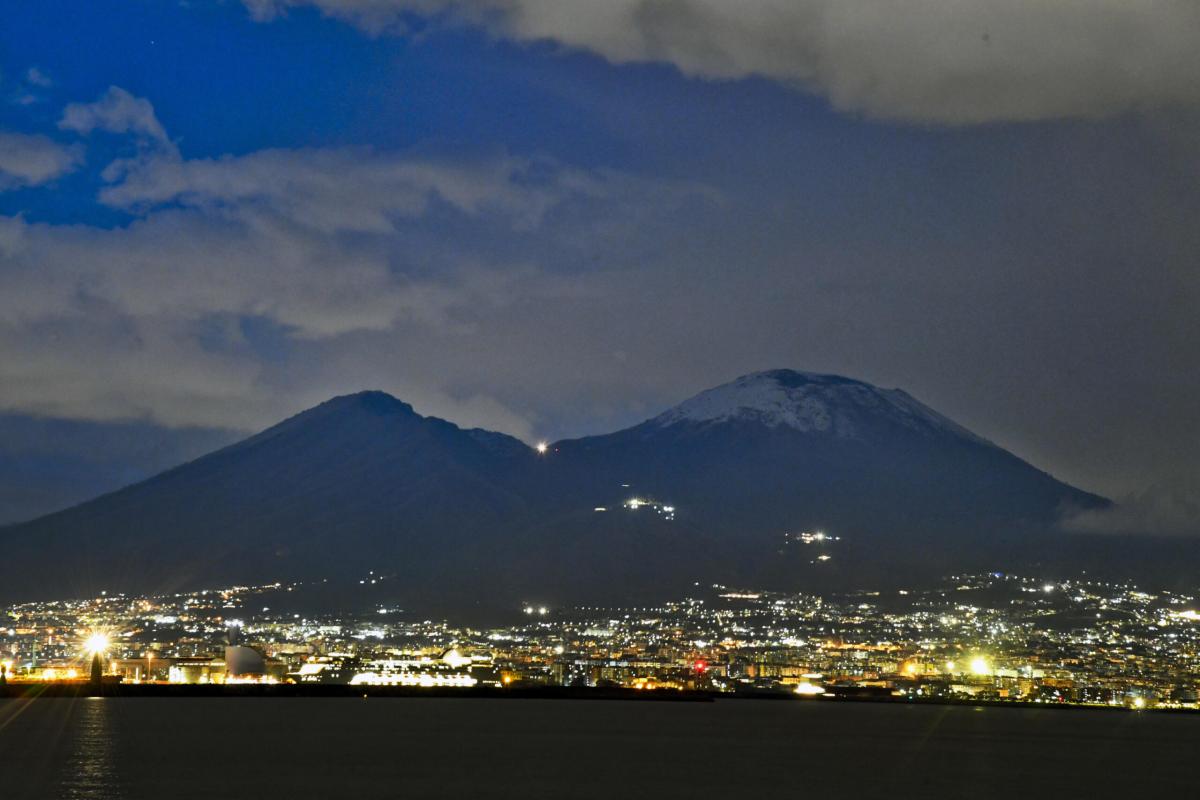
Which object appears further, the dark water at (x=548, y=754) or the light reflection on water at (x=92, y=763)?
the dark water at (x=548, y=754)

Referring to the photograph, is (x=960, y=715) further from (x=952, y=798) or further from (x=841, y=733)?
(x=952, y=798)

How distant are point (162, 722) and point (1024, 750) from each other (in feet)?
204

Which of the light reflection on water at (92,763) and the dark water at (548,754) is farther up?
the light reflection on water at (92,763)

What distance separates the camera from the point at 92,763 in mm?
76312

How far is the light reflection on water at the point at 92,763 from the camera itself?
208 feet

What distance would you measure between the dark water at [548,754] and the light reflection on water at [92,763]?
0.39 feet

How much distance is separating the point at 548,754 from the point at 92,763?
2600 cm

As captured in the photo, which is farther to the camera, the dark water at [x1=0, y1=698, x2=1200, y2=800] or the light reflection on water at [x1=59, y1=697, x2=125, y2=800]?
the dark water at [x1=0, y1=698, x2=1200, y2=800]

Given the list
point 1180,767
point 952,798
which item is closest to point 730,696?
point 1180,767

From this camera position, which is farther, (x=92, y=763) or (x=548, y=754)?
(x=548, y=754)

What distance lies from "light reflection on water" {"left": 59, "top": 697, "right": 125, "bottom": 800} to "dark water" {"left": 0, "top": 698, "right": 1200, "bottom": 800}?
4.7 inches

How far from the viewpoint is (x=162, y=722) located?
4518 inches

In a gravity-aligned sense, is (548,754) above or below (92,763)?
below

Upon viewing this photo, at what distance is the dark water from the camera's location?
69.4 meters
